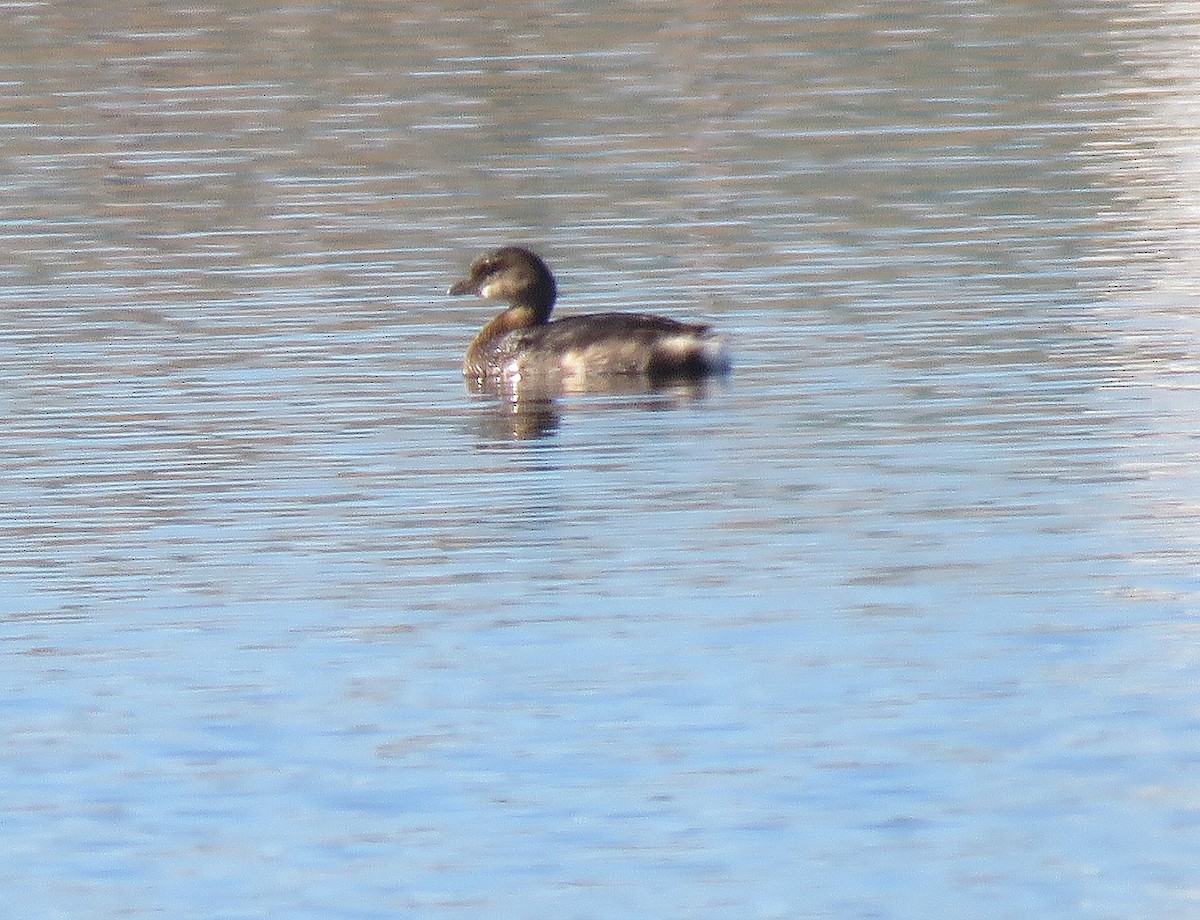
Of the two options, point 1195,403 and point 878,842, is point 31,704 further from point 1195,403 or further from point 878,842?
point 1195,403

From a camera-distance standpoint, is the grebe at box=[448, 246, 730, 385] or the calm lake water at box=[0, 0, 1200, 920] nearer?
the calm lake water at box=[0, 0, 1200, 920]

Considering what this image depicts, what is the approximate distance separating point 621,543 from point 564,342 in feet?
16.2

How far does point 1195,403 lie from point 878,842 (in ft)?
22.3

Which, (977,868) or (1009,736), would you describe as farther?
(1009,736)

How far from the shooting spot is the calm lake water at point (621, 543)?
8.82m

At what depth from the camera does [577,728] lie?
9867 mm

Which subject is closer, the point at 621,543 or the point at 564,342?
the point at 621,543

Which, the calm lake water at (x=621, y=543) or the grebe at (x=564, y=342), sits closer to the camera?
the calm lake water at (x=621, y=543)

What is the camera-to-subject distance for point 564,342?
17.5 m

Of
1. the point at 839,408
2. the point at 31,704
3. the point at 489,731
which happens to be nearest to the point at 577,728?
the point at 489,731

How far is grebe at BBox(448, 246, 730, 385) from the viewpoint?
16.9 m

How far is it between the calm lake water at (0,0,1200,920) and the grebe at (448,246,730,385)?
1.01ft

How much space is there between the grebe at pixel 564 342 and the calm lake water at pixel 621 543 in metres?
0.31

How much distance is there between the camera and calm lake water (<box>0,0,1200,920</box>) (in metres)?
8.82
